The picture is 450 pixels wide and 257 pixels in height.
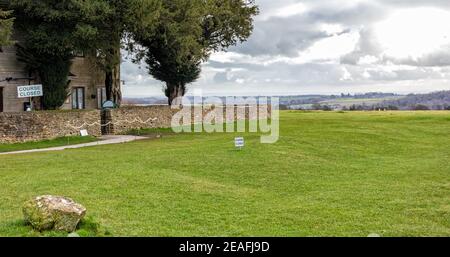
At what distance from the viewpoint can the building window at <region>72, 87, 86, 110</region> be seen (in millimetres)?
41031

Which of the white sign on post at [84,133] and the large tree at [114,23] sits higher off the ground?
the large tree at [114,23]

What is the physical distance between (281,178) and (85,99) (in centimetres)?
2904

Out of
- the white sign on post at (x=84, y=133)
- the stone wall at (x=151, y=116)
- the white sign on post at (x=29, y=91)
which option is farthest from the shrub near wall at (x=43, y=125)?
the stone wall at (x=151, y=116)

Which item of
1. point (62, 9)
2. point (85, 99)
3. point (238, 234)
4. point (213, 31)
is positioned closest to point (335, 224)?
point (238, 234)

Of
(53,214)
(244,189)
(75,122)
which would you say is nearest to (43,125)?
(75,122)

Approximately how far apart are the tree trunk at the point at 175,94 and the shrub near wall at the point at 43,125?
14.4 m

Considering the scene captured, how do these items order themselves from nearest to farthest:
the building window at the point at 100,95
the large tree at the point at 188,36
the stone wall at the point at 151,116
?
the stone wall at the point at 151,116 < the large tree at the point at 188,36 < the building window at the point at 100,95

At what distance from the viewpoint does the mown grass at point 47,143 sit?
25.5 meters

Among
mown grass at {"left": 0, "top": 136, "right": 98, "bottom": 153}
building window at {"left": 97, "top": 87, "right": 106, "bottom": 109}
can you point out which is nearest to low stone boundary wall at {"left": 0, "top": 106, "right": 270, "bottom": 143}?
mown grass at {"left": 0, "top": 136, "right": 98, "bottom": 153}

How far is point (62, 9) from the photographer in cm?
3052

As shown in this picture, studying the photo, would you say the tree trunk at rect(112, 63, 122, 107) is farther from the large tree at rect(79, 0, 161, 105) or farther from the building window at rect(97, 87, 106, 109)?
the large tree at rect(79, 0, 161, 105)

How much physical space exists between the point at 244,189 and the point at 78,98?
1180 inches

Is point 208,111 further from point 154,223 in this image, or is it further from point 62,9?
point 154,223

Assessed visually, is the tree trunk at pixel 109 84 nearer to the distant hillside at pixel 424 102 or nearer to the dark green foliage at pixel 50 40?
the dark green foliage at pixel 50 40
